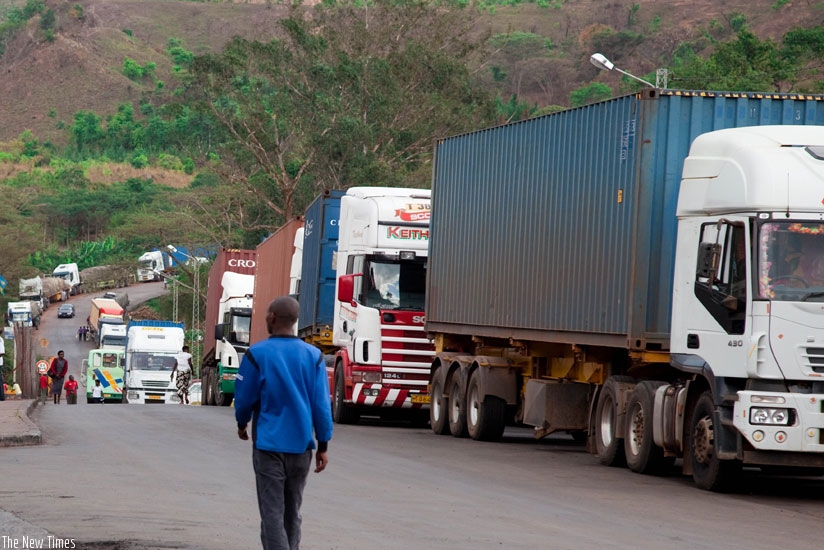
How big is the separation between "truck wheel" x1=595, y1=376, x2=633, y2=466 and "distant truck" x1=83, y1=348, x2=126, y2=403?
47.4 m

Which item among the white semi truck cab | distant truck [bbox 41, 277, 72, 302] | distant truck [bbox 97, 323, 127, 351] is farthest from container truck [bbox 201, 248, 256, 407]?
distant truck [bbox 41, 277, 72, 302]

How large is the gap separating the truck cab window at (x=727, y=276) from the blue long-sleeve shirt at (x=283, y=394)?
6337 mm

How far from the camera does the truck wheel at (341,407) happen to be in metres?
24.3

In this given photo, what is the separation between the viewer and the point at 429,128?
62.8 metres

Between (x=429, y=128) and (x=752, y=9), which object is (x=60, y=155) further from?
(x=429, y=128)

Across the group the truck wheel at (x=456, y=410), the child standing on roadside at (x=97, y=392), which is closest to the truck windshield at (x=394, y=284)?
the truck wheel at (x=456, y=410)

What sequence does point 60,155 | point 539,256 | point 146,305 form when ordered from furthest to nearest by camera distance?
point 60,155, point 146,305, point 539,256

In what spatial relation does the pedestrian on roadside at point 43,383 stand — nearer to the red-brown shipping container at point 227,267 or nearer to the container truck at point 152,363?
the container truck at point 152,363

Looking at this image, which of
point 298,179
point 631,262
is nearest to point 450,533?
point 631,262

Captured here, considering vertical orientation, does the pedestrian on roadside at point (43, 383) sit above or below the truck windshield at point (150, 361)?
below

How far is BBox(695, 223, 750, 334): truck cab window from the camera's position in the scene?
42.4ft

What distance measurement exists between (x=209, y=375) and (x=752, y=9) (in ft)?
478

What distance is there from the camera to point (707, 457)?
44.4 ft

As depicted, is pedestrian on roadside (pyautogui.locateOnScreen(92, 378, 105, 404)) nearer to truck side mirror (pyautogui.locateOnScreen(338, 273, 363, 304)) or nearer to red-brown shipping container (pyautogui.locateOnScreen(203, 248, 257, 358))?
red-brown shipping container (pyautogui.locateOnScreen(203, 248, 257, 358))
